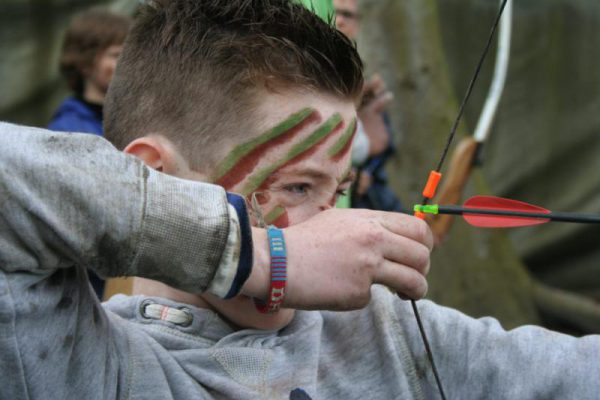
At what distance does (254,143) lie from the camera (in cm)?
148

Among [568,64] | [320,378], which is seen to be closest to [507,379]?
[320,378]

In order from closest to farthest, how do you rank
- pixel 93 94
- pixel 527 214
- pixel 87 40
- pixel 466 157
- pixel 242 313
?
pixel 527 214, pixel 242 313, pixel 93 94, pixel 87 40, pixel 466 157

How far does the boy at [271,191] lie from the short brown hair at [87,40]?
1.80 meters

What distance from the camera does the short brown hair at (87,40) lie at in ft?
11.1

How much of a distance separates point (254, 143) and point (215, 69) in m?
0.15

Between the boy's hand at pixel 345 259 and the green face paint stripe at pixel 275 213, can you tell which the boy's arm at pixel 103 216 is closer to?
the boy's hand at pixel 345 259

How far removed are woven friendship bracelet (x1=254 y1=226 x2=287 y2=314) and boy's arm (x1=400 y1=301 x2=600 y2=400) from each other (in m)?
0.44

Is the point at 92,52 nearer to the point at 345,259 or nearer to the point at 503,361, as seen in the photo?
the point at 503,361

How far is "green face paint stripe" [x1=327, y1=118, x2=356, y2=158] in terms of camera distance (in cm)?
151

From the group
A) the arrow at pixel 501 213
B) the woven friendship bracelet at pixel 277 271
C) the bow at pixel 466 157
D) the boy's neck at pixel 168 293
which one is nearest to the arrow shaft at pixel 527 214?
the arrow at pixel 501 213

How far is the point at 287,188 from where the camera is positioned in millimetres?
1491

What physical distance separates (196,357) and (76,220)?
1.20 ft

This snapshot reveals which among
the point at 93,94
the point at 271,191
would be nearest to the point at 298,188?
the point at 271,191

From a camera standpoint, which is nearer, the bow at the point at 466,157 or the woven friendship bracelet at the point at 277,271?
the woven friendship bracelet at the point at 277,271
